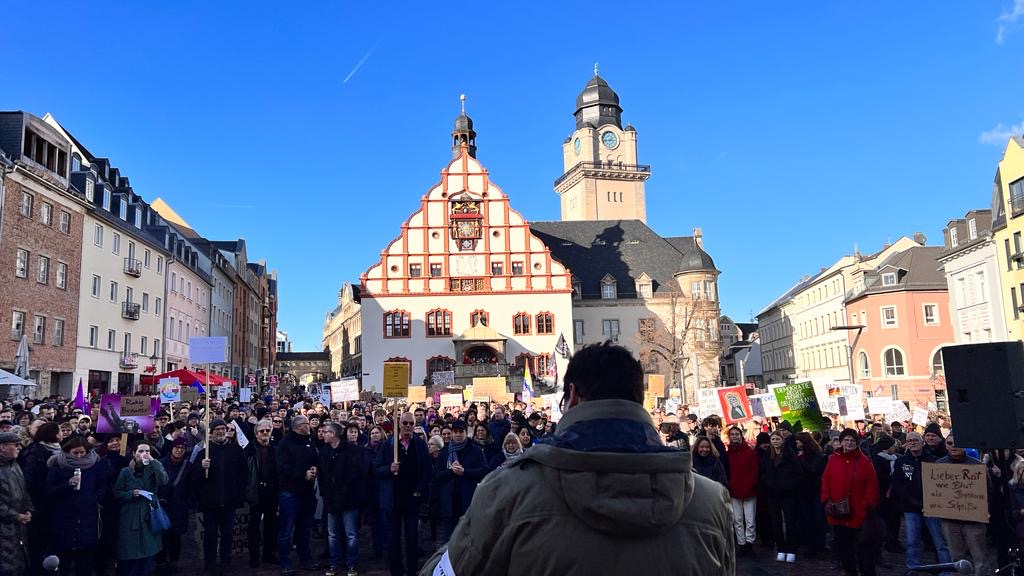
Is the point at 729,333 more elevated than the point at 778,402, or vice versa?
the point at 729,333

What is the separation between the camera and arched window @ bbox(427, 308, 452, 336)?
2120 inches

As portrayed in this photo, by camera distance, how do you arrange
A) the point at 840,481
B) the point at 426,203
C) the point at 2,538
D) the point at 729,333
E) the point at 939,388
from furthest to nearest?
the point at 729,333, the point at 426,203, the point at 939,388, the point at 840,481, the point at 2,538

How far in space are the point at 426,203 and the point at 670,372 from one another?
2479 centimetres

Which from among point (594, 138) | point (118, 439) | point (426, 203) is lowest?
point (118, 439)

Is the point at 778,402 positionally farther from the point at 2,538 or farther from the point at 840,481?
the point at 2,538

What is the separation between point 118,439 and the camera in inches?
419

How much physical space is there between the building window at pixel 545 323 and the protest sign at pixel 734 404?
120ft

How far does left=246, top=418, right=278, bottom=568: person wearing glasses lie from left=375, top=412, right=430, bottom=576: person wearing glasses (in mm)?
1605

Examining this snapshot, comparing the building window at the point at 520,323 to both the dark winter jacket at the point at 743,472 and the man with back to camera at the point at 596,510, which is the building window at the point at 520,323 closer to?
the dark winter jacket at the point at 743,472

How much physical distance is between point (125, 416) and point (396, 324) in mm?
38103

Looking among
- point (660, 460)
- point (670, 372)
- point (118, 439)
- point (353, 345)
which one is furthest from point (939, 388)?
point (353, 345)

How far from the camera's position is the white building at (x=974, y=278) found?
127ft

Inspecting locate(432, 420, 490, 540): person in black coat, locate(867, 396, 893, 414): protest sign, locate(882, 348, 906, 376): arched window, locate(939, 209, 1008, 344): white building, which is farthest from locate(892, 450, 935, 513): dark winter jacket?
locate(882, 348, 906, 376): arched window

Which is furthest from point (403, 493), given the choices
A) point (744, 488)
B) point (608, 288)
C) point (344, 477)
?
point (608, 288)
